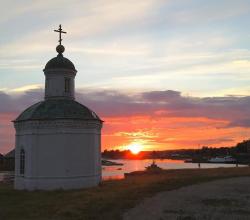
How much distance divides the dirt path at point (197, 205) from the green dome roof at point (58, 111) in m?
8.76

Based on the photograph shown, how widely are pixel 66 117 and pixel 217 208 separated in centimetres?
1378

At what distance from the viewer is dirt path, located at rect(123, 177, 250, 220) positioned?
17875 millimetres

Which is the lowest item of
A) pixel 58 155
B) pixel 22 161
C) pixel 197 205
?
pixel 197 205

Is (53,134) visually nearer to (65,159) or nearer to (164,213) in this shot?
(65,159)

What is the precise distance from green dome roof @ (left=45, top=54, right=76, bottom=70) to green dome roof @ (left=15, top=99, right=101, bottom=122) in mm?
2520

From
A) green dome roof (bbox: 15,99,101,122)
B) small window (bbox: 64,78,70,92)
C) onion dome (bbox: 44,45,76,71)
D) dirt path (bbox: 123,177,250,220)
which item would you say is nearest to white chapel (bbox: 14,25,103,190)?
green dome roof (bbox: 15,99,101,122)

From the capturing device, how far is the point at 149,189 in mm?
27250

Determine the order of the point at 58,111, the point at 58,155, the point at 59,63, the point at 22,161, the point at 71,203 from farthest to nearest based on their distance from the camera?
the point at 59,63 → the point at 22,161 → the point at 58,111 → the point at 58,155 → the point at 71,203

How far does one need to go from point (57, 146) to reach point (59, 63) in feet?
21.3

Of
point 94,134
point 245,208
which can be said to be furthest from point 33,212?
point 94,134

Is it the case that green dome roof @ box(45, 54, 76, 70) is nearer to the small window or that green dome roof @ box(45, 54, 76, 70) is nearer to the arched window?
the small window

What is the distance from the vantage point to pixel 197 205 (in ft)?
67.3

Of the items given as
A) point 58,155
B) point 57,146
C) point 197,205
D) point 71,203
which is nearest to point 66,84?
point 57,146

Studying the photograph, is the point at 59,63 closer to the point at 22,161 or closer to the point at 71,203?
the point at 22,161
